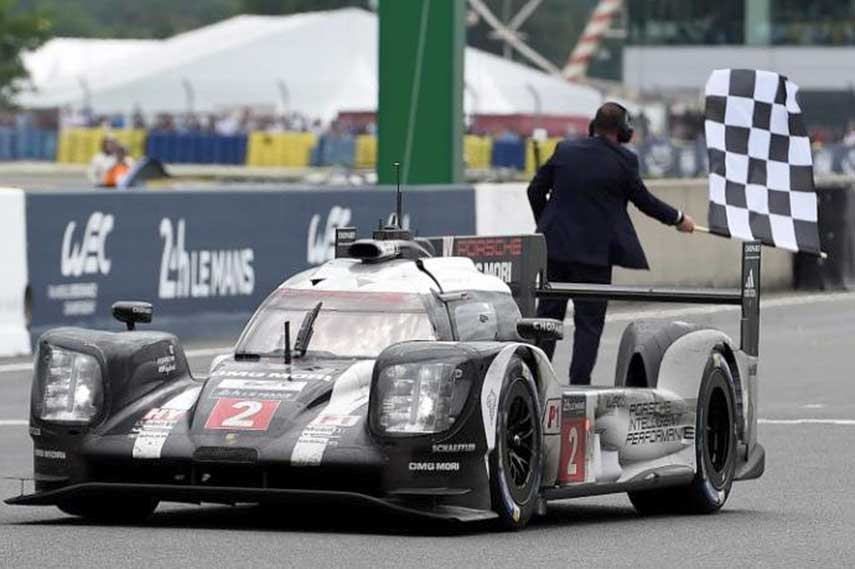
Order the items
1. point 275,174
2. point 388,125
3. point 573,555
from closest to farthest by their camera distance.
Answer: point 573,555, point 388,125, point 275,174

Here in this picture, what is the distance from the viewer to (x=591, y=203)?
1248 cm

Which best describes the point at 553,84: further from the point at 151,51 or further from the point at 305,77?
the point at 151,51

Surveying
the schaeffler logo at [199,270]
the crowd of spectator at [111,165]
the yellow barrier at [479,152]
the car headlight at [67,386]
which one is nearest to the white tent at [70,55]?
the yellow barrier at [479,152]

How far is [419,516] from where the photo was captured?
8281mm

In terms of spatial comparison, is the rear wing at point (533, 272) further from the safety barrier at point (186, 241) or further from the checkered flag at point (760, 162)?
the safety barrier at point (186, 241)

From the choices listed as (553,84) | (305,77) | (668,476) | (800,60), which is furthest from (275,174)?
(668,476)

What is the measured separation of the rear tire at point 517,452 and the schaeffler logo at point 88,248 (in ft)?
31.0

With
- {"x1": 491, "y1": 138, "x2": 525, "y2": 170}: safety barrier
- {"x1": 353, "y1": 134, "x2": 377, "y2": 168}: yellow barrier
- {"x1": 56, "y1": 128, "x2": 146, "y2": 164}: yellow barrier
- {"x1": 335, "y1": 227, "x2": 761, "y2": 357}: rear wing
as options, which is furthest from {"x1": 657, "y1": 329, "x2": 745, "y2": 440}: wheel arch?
{"x1": 56, "y1": 128, "x2": 146, "y2": 164}: yellow barrier

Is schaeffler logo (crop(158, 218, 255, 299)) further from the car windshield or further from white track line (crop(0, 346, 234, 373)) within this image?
the car windshield

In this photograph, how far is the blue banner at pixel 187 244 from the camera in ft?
57.8

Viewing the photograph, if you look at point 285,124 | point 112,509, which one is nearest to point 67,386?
point 112,509

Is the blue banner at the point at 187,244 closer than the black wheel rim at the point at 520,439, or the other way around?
the black wheel rim at the point at 520,439

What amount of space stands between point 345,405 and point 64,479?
1.02 meters

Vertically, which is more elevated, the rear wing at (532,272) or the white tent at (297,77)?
the white tent at (297,77)
